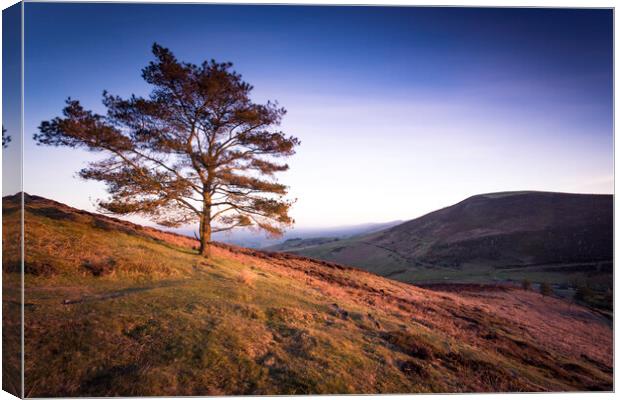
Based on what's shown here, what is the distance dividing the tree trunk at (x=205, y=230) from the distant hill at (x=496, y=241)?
3557cm

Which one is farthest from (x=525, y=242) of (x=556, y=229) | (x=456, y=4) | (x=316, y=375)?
(x=316, y=375)

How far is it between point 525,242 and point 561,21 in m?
60.1

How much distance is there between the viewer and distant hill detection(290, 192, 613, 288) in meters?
48.7

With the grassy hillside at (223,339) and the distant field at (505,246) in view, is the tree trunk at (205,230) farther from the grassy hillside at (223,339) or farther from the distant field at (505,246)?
the distant field at (505,246)

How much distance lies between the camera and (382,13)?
10258mm

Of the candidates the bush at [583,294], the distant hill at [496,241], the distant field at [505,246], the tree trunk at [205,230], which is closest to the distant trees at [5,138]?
the tree trunk at [205,230]

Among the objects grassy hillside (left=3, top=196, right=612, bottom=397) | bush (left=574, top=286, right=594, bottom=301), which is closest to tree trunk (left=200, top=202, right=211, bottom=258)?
grassy hillside (left=3, top=196, right=612, bottom=397)

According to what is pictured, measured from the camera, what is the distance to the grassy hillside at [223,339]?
21.5ft

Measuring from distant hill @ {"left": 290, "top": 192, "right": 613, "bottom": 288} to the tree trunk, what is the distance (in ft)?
117

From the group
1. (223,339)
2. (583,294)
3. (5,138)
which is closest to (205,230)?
(5,138)

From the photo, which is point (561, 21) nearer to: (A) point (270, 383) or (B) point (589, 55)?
(B) point (589, 55)

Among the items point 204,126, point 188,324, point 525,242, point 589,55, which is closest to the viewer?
point 188,324

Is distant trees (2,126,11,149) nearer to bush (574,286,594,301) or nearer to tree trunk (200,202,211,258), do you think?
tree trunk (200,202,211,258)

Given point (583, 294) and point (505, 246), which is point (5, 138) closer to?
point (583, 294)
